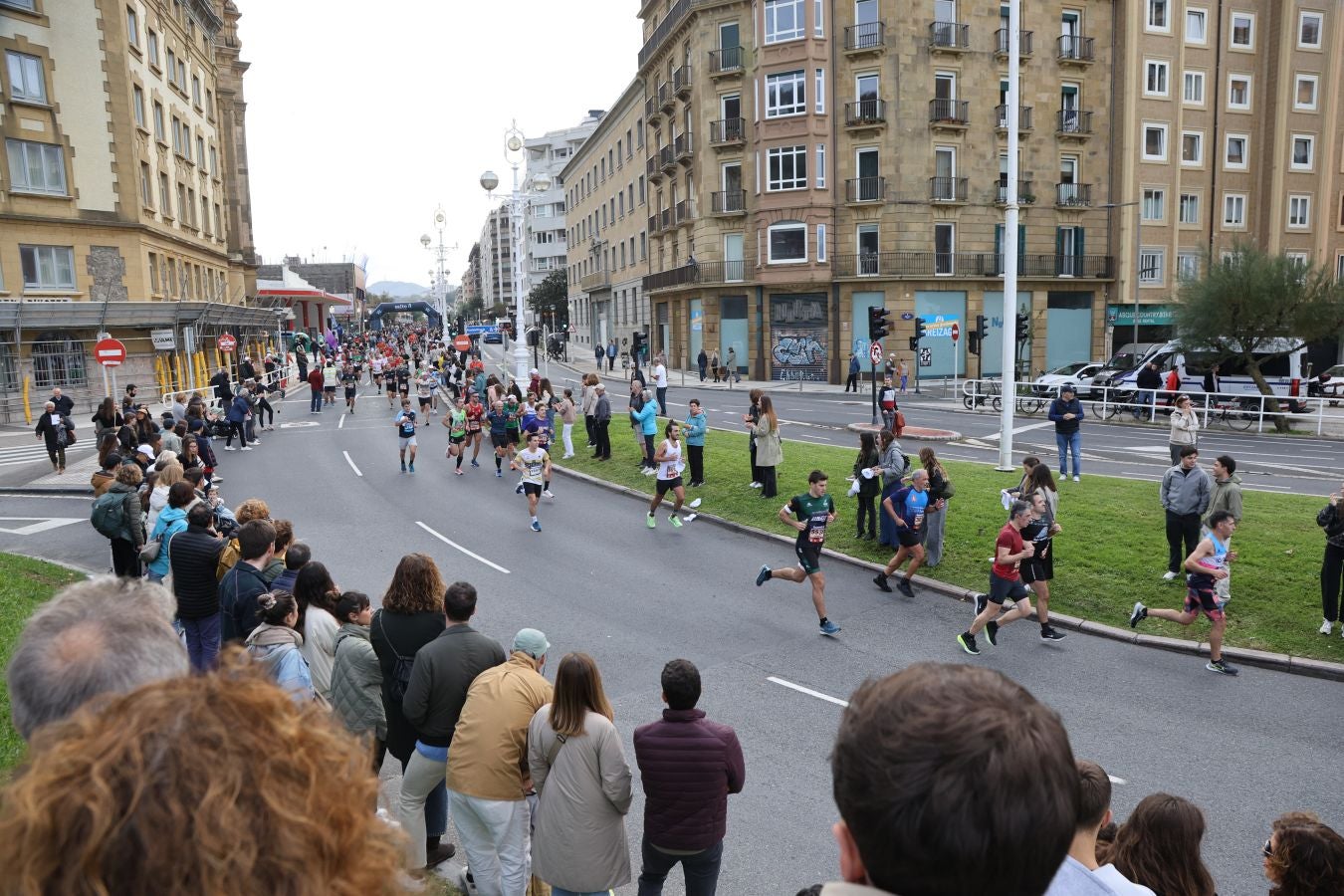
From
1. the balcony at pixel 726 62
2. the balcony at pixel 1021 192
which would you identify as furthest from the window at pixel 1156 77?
the balcony at pixel 726 62

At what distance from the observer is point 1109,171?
4919 cm

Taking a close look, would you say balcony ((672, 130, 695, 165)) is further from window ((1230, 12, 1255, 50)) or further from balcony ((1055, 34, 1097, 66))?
window ((1230, 12, 1255, 50))

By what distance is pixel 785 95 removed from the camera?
154ft

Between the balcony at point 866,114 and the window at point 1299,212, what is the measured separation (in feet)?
76.0

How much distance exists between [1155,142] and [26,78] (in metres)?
52.9

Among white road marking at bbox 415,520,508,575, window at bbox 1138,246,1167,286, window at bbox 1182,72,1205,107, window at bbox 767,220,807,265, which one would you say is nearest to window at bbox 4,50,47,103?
white road marking at bbox 415,520,508,575

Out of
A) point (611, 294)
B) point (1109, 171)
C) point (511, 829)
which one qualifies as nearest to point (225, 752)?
point (511, 829)

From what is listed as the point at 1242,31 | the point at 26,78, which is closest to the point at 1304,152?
the point at 1242,31

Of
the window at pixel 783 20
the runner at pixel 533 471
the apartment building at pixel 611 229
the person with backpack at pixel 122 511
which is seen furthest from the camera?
the apartment building at pixel 611 229

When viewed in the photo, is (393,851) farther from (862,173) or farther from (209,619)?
(862,173)

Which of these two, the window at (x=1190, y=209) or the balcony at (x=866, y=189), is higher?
the balcony at (x=866, y=189)

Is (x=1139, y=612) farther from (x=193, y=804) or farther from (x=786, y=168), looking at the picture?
(x=786, y=168)

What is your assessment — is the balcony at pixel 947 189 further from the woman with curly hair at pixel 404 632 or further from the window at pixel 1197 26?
the woman with curly hair at pixel 404 632

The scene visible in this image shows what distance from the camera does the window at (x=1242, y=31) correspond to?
48312mm
